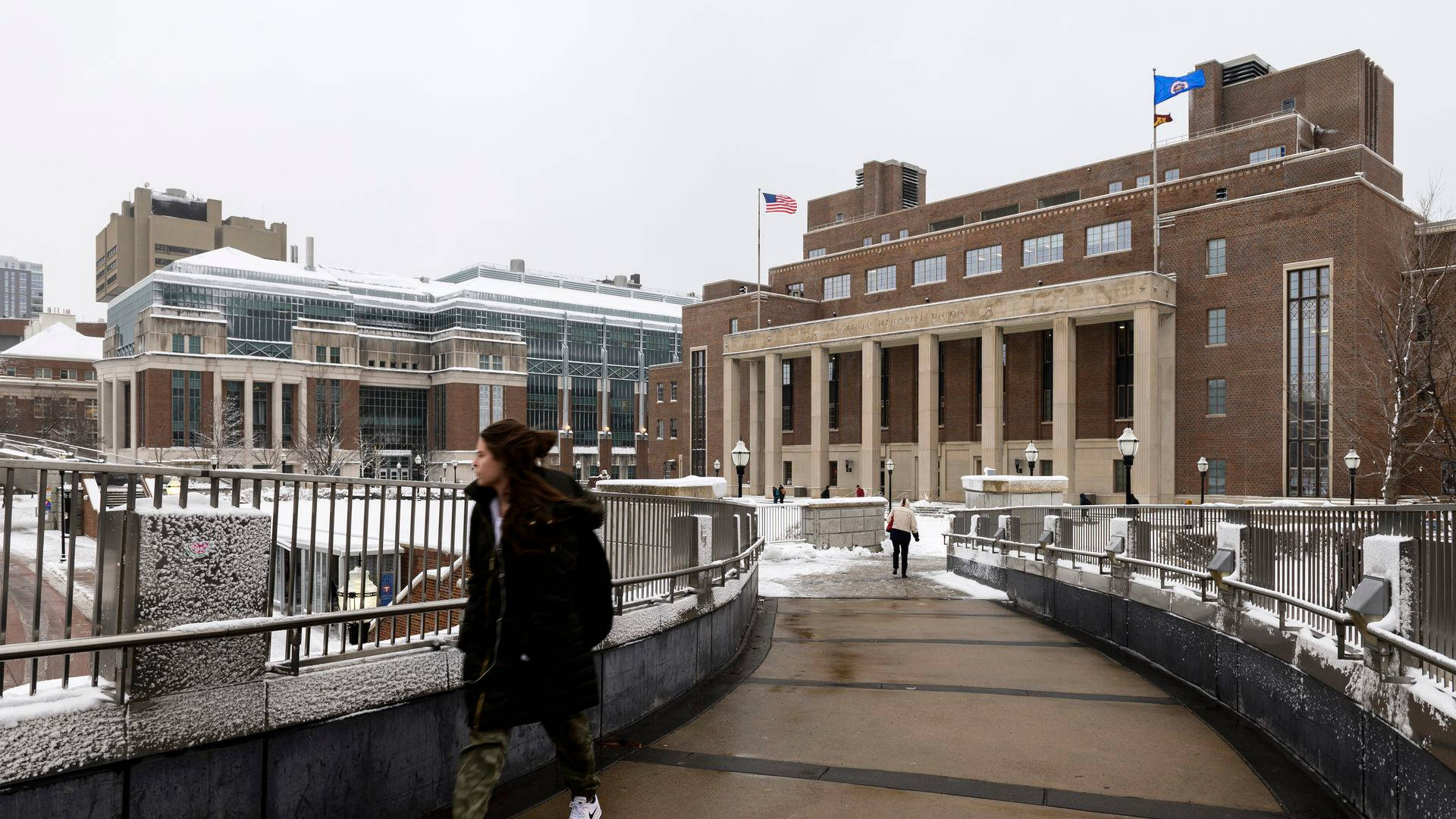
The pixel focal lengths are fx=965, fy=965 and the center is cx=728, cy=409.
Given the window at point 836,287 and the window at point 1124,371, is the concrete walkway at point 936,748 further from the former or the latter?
the window at point 836,287

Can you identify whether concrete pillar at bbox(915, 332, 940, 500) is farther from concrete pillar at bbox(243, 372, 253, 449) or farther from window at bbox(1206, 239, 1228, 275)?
concrete pillar at bbox(243, 372, 253, 449)

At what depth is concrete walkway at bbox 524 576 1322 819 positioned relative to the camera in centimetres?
563

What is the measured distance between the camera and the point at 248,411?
298 feet

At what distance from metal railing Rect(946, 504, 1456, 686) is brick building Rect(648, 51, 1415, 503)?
36.2 meters

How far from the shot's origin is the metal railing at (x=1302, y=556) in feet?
17.3

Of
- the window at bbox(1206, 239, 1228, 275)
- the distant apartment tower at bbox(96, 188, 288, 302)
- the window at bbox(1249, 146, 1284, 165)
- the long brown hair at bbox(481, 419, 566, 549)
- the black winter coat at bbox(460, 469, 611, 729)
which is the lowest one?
the black winter coat at bbox(460, 469, 611, 729)

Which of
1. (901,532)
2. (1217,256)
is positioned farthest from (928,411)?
(901,532)

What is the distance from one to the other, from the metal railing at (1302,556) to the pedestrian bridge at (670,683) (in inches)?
1.2

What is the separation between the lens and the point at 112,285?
6757 inches

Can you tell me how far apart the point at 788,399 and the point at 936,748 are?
214 feet

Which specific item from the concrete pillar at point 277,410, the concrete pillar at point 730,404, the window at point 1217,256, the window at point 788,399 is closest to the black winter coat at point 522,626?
the window at point 1217,256

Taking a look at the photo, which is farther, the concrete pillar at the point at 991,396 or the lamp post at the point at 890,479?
the lamp post at the point at 890,479

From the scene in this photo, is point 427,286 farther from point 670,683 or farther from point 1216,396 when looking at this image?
point 670,683

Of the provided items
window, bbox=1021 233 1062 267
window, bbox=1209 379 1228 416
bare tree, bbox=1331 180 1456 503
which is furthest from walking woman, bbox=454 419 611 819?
window, bbox=1021 233 1062 267
